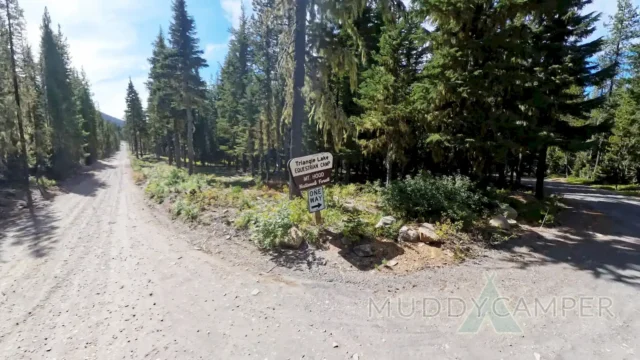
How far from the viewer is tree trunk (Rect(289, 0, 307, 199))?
916 cm

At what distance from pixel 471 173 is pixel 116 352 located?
44.2 ft

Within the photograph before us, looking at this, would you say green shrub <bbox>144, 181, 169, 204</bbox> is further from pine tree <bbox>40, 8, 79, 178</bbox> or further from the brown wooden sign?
pine tree <bbox>40, 8, 79, 178</bbox>

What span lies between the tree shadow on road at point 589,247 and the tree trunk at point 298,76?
21.4ft

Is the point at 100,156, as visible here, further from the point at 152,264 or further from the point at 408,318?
the point at 408,318

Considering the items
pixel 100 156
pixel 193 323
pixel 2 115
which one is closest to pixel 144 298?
pixel 193 323

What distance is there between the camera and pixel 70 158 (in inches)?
1158

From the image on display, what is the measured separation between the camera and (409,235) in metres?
7.13

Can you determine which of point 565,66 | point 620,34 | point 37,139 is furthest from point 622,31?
point 37,139

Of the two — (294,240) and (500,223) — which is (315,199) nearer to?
(294,240)

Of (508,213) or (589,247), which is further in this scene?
(508,213)

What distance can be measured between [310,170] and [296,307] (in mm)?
3625

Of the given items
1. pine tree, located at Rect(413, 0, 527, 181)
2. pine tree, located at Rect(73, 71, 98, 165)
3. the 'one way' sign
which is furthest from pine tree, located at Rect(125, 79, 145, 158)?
the 'one way' sign

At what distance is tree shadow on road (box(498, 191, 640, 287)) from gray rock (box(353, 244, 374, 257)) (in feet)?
10.5

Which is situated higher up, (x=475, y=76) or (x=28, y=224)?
(x=475, y=76)
